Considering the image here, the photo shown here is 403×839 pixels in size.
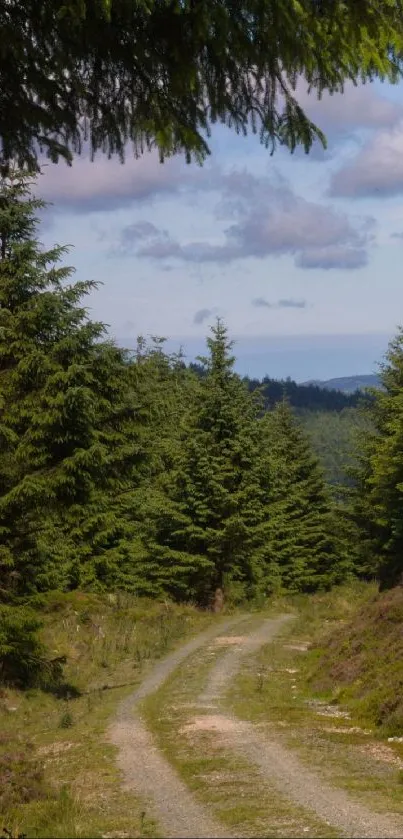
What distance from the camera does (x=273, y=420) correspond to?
5297cm

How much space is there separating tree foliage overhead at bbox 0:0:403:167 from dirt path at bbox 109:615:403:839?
6.58 m

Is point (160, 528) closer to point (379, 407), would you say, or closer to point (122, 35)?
point (379, 407)

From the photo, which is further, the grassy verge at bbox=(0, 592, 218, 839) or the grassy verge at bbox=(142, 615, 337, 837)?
the grassy verge at bbox=(0, 592, 218, 839)

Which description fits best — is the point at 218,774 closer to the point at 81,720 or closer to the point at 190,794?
the point at 190,794

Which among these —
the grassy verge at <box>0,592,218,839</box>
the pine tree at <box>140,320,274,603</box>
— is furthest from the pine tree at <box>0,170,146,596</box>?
the pine tree at <box>140,320,274,603</box>

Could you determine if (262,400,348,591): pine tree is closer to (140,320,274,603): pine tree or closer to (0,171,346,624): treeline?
(0,171,346,624): treeline

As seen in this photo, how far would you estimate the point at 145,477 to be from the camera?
4631cm

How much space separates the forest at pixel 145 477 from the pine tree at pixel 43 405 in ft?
0.16

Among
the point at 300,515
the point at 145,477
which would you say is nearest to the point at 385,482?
the point at 300,515

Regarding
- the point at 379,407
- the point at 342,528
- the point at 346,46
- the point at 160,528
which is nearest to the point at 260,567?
the point at 160,528

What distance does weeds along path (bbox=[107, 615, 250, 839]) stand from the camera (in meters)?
8.07

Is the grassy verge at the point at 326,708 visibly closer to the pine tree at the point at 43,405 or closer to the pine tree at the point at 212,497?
the pine tree at the point at 43,405

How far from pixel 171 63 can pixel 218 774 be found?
9474 mm

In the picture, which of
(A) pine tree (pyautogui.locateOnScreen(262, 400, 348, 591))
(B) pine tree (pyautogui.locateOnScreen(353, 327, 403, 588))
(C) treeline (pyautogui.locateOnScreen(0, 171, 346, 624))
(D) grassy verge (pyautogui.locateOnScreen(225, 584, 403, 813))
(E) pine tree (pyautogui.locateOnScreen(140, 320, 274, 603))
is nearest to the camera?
(D) grassy verge (pyautogui.locateOnScreen(225, 584, 403, 813))
